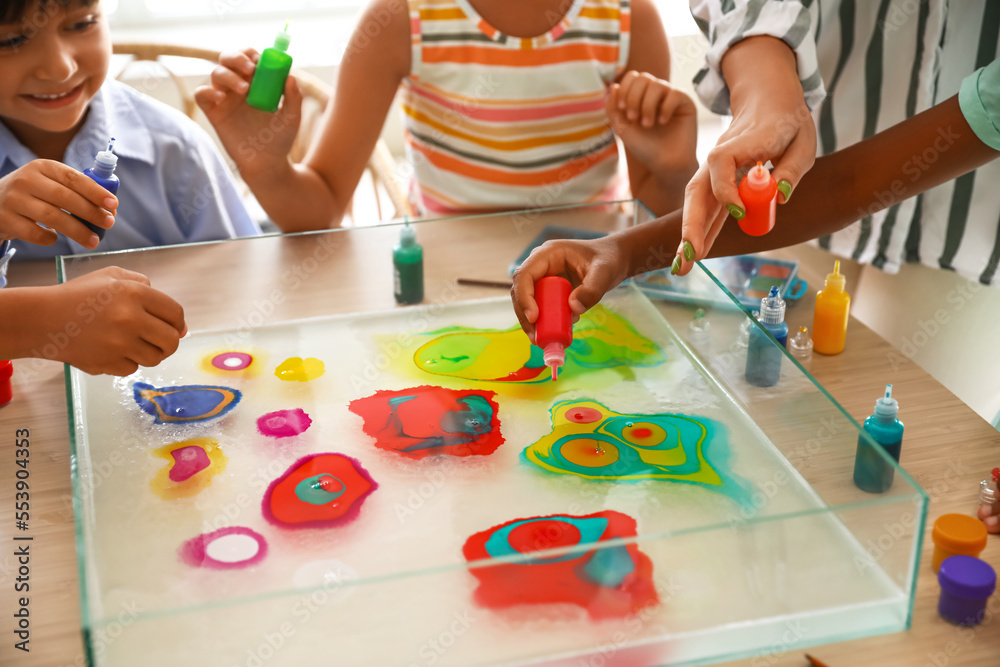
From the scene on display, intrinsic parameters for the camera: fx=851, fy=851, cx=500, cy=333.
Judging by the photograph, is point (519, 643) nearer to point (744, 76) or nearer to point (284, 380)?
point (284, 380)

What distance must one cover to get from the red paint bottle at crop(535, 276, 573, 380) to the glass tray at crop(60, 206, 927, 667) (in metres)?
0.05

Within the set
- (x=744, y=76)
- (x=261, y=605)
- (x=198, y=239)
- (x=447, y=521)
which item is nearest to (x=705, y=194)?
(x=744, y=76)

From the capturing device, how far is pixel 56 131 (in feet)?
4.22

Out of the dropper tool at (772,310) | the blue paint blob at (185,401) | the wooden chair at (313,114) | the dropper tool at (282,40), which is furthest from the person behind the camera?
the wooden chair at (313,114)

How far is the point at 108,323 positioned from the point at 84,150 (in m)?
0.61

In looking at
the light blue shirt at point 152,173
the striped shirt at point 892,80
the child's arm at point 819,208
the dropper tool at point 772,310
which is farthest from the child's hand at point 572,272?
the light blue shirt at point 152,173

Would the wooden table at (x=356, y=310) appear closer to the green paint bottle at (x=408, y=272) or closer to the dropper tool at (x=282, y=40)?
the green paint bottle at (x=408, y=272)

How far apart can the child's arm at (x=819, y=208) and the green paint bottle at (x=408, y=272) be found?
22 centimetres

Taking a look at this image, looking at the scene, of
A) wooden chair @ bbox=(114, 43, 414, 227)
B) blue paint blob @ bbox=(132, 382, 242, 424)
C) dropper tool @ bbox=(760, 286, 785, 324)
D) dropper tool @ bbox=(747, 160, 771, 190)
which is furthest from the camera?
wooden chair @ bbox=(114, 43, 414, 227)

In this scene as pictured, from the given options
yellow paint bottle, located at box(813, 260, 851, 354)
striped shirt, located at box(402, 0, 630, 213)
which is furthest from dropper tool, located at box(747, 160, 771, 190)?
striped shirt, located at box(402, 0, 630, 213)

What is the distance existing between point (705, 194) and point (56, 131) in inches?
39.8

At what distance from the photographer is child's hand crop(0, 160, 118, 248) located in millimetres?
903

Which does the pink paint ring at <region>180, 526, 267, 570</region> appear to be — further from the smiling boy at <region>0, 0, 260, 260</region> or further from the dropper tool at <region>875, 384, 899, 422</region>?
the dropper tool at <region>875, 384, 899, 422</region>

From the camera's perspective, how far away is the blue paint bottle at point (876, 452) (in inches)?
24.2
